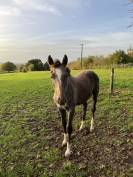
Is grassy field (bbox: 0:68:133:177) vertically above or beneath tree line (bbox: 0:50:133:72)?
above

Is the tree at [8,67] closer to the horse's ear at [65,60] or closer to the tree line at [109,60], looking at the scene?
the tree line at [109,60]

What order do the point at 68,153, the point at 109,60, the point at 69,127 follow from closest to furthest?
the point at 68,153 → the point at 69,127 → the point at 109,60

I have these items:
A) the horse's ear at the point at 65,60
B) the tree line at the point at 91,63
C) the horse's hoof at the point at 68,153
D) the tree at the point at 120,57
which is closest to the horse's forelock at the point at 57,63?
the horse's ear at the point at 65,60

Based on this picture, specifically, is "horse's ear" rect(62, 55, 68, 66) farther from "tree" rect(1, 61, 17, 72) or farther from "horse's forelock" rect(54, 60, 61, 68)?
"tree" rect(1, 61, 17, 72)

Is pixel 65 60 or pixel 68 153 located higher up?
pixel 65 60

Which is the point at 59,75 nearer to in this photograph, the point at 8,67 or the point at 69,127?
the point at 69,127

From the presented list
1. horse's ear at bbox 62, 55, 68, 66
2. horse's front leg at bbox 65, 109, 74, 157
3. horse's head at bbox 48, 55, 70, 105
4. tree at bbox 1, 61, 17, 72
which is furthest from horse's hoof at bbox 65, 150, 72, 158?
tree at bbox 1, 61, 17, 72

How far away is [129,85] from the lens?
19703 mm

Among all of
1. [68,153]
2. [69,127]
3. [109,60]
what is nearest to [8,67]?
[109,60]

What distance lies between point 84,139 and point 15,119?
404 cm

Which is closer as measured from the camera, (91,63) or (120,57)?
(120,57)

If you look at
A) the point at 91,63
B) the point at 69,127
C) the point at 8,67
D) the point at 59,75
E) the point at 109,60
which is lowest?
the point at 8,67

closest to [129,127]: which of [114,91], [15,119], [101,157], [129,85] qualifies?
[101,157]

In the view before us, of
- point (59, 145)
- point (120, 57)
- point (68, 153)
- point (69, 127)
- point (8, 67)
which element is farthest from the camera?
point (8, 67)
